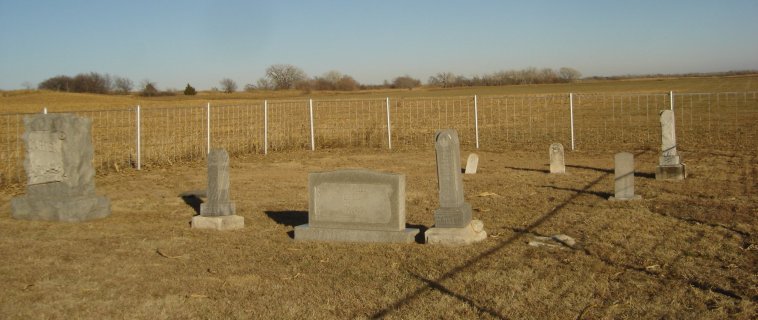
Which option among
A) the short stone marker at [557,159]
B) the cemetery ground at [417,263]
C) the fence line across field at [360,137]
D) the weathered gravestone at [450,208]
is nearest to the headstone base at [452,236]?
the weathered gravestone at [450,208]

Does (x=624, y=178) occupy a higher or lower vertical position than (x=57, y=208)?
higher

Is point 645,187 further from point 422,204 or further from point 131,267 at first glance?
point 131,267

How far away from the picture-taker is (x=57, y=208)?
441 inches

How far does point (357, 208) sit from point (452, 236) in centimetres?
131

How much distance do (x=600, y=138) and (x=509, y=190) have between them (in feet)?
39.5

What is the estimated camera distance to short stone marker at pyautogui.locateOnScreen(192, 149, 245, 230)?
1064 cm

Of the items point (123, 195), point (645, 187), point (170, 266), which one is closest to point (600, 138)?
point (645, 187)

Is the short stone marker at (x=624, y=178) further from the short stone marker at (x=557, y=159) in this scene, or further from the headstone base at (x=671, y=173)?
the short stone marker at (x=557, y=159)

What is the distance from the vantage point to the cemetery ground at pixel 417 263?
6484mm

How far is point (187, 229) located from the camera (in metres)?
10.7

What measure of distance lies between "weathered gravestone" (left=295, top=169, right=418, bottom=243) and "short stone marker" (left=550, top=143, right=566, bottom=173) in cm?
760

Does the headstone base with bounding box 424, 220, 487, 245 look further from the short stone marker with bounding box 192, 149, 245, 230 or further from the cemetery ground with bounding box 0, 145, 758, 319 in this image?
the short stone marker with bounding box 192, 149, 245, 230

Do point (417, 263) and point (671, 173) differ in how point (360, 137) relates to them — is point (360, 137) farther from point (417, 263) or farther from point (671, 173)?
point (417, 263)

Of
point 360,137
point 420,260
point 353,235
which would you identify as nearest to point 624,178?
point 353,235
